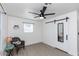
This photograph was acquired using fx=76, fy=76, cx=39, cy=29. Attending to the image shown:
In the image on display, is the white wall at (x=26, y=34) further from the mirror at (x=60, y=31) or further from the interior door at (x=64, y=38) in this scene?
the interior door at (x=64, y=38)

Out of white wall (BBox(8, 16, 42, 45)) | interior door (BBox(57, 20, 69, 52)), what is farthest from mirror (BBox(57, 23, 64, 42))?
white wall (BBox(8, 16, 42, 45))

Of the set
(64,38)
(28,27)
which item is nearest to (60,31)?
(64,38)

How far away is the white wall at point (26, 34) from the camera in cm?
471

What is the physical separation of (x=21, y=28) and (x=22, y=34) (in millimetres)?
424

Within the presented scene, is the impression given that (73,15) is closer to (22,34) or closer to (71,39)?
(71,39)

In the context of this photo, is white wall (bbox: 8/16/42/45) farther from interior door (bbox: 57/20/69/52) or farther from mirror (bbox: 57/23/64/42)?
interior door (bbox: 57/20/69/52)

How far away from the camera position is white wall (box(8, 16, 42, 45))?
4.71m

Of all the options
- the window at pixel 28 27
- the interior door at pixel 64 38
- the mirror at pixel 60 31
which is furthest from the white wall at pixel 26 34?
the interior door at pixel 64 38

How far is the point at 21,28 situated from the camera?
530 centimetres

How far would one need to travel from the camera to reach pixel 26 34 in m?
5.61

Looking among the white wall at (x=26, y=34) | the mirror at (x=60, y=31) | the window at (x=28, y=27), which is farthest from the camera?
the window at (x=28, y=27)

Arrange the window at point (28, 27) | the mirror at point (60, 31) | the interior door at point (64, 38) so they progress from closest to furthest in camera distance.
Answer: the interior door at point (64, 38)
the mirror at point (60, 31)
the window at point (28, 27)

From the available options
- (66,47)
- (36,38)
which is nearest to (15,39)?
(36,38)

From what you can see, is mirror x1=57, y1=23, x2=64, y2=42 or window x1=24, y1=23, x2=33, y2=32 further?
window x1=24, y1=23, x2=33, y2=32
